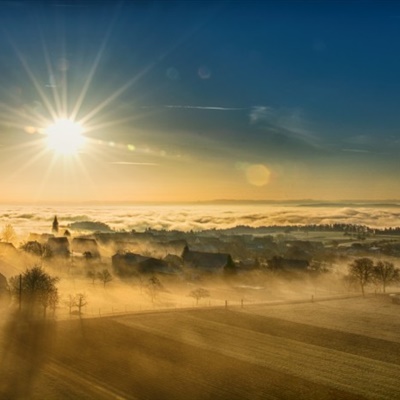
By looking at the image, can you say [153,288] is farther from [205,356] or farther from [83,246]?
[83,246]

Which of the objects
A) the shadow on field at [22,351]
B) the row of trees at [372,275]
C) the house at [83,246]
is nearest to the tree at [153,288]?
the shadow on field at [22,351]

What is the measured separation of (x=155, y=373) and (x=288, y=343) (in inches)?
557

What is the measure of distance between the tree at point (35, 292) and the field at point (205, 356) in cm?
563

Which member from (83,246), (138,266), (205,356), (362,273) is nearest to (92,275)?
(138,266)

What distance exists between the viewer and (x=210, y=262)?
9494cm

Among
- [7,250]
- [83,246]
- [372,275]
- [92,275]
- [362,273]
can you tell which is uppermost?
[83,246]

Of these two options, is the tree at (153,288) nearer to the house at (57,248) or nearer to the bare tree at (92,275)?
the bare tree at (92,275)

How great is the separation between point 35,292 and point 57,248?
2377 inches

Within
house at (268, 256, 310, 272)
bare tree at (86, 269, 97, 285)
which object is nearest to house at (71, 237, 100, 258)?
bare tree at (86, 269, 97, 285)

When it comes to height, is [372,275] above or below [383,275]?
below

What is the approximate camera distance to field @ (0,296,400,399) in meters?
30.7

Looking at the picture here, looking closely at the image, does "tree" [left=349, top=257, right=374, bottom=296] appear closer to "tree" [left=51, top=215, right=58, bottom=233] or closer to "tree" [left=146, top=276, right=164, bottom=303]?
"tree" [left=146, top=276, right=164, bottom=303]

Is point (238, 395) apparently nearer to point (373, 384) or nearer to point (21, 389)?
point (373, 384)

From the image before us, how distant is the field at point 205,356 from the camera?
30719 millimetres
